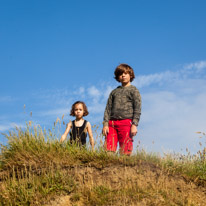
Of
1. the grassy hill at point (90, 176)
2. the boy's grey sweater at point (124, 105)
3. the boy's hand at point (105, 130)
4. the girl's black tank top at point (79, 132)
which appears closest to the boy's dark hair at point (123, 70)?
the boy's grey sweater at point (124, 105)

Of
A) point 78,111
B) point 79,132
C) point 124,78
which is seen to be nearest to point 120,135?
point 79,132

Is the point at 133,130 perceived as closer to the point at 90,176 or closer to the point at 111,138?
the point at 111,138

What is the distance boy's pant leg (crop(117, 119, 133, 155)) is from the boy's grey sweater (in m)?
0.15

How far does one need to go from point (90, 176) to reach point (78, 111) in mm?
2761

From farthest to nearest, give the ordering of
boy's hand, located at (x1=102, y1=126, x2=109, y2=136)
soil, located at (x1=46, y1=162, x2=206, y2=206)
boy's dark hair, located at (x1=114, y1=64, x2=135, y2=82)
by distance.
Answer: boy's dark hair, located at (x1=114, y1=64, x2=135, y2=82) → boy's hand, located at (x1=102, y1=126, x2=109, y2=136) → soil, located at (x1=46, y1=162, x2=206, y2=206)

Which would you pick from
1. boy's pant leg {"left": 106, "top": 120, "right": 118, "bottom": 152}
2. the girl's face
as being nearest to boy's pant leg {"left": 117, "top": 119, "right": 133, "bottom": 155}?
boy's pant leg {"left": 106, "top": 120, "right": 118, "bottom": 152}

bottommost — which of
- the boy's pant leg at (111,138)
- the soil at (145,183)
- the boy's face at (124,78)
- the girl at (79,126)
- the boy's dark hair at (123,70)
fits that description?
the soil at (145,183)

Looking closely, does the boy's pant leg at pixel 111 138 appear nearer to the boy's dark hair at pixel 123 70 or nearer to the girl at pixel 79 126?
the girl at pixel 79 126

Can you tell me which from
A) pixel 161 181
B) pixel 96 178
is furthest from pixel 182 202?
pixel 96 178

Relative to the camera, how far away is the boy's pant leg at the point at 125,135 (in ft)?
22.3

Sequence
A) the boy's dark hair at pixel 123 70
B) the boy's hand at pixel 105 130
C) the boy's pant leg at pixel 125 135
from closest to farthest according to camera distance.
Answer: the boy's pant leg at pixel 125 135 → the boy's hand at pixel 105 130 → the boy's dark hair at pixel 123 70

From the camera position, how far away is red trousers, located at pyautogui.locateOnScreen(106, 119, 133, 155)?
6.82 meters

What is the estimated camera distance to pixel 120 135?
703cm

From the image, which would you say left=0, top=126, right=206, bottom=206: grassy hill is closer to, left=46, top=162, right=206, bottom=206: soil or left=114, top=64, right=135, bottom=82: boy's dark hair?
left=46, top=162, right=206, bottom=206: soil
